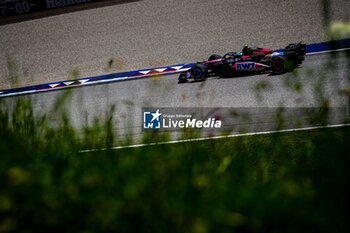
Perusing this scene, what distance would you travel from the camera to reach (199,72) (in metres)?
13.2

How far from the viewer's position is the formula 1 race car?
12.2 m

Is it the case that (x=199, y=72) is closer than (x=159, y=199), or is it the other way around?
(x=159, y=199)

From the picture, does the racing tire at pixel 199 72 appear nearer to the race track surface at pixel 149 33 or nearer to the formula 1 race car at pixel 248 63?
the formula 1 race car at pixel 248 63

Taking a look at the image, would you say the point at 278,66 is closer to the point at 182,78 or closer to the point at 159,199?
the point at 182,78

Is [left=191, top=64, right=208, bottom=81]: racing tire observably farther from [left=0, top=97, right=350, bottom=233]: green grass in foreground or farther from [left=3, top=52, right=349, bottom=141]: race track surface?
[left=0, top=97, right=350, bottom=233]: green grass in foreground

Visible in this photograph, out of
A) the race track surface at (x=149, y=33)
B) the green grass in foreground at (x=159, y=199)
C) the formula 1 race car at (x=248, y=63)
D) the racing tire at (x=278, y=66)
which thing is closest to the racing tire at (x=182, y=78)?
the formula 1 race car at (x=248, y=63)

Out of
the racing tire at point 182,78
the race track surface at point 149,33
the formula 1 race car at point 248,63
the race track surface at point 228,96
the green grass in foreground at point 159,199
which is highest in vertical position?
the race track surface at point 149,33

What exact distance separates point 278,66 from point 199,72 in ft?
7.40

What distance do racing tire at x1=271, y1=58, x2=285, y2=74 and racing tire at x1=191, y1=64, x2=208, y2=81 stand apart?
1958mm

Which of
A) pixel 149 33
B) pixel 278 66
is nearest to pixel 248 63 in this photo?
pixel 278 66

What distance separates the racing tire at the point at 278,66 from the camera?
39.9 feet

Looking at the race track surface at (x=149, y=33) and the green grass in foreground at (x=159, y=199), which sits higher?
the race track surface at (x=149, y=33)

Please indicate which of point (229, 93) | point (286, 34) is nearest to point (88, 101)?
point (229, 93)

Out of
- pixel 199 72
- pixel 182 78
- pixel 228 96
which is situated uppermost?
pixel 199 72
